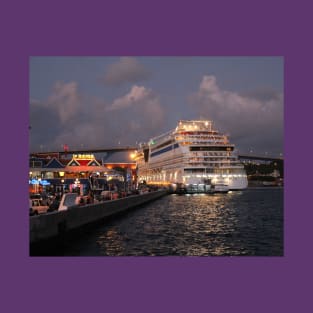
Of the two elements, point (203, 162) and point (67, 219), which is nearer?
point (67, 219)

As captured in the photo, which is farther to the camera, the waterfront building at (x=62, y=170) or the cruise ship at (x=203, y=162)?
the cruise ship at (x=203, y=162)

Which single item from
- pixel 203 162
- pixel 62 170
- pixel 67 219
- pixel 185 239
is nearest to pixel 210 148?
pixel 203 162

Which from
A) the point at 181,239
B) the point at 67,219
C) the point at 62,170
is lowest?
the point at 181,239

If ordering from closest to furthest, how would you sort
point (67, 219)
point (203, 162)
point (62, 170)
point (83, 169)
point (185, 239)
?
1. point (67, 219)
2. point (185, 239)
3. point (83, 169)
4. point (62, 170)
5. point (203, 162)

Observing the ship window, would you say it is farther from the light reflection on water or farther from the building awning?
the light reflection on water

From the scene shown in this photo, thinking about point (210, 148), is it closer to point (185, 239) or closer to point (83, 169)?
point (83, 169)

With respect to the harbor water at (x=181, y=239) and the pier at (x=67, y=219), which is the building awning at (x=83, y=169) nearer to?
the pier at (x=67, y=219)

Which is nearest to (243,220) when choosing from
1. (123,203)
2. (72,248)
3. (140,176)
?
(123,203)

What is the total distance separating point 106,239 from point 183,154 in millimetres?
58081

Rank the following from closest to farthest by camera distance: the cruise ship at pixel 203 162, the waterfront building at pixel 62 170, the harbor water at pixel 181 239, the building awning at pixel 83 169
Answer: the harbor water at pixel 181 239
the building awning at pixel 83 169
the waterfront building at pixel 62 170
the cruise ship at pixel 203 162

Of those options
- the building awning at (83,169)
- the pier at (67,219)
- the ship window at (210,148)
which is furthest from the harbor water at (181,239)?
the ship window at (210,148)

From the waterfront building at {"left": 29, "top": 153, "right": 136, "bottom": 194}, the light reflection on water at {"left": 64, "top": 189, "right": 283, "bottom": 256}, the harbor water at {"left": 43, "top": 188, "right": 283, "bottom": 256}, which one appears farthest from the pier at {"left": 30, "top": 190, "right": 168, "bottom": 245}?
the waterfront building at {"left": 29, "top": 153, "right": 136, "bottom": 194}

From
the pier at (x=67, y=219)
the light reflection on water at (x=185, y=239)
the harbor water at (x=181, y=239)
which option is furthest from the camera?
the light reflection on water at (x=185, y=239)

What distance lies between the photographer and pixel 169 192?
75500mm
